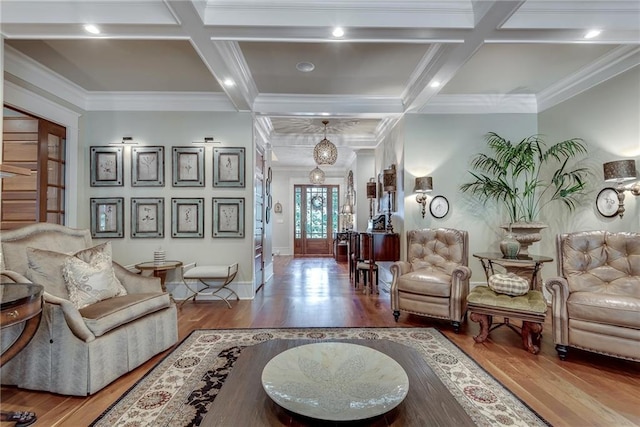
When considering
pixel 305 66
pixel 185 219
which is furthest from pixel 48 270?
pixel 305 66

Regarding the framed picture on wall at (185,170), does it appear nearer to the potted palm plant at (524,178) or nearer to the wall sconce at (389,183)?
the wall sconce at (389,183)

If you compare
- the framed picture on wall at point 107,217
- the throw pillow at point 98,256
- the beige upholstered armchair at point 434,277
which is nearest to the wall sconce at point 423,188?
the beige upholstered armchair at point 434,277

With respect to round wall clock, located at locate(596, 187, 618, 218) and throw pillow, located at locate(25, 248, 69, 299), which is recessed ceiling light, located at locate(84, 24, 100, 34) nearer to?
throw pillow, located at locate(25, 248, 69, 299)

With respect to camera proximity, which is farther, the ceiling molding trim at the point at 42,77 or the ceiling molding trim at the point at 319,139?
the ceiling molding trim at the point at 319,139

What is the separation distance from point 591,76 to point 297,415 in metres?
4.65

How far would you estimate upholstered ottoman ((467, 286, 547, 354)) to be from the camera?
2596 mm

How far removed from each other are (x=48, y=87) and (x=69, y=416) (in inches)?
148

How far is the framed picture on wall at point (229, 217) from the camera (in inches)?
172

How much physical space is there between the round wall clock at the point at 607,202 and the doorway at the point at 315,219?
6.90m

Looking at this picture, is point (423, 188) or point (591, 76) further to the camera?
point (423, 188)

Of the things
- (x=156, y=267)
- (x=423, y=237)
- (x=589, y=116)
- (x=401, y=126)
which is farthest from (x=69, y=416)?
(x=589, y=116)

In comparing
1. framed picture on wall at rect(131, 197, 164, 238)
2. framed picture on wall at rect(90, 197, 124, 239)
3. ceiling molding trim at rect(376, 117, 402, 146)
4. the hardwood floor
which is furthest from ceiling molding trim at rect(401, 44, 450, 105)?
framed picture on wall at rect(90, 197, 124, 239)

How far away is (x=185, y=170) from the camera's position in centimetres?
434

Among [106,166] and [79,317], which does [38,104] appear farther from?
[79,317]
